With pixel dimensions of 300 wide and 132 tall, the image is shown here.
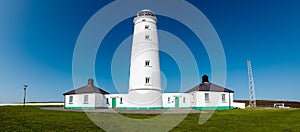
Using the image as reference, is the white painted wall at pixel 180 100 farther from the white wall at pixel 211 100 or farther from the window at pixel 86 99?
the window at pixel 86 99

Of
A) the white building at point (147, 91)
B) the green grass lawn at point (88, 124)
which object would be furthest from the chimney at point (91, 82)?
the green grass lawn at point (88, 124)

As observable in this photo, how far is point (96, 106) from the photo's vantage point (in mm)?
28875

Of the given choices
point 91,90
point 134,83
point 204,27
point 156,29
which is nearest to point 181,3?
point 204,27

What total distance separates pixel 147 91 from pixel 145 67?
245 cm

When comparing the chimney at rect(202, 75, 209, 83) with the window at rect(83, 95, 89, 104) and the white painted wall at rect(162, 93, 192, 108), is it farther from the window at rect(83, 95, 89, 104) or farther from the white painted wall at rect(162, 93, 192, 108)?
the window at rect(83, 95, 89, 104)

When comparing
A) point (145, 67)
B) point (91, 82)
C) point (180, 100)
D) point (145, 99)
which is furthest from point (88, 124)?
point (91, 82)

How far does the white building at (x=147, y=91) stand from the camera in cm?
2486

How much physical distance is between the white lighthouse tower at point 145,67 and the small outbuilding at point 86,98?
5318 millimetres

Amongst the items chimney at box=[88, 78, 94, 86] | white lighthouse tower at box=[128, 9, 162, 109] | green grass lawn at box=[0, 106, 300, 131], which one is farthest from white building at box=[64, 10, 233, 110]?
green grass lawn at box=[0, 106, 300, 131]

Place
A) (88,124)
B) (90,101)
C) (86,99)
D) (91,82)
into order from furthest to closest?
(91,82) → (86,99) → (90,101) → (88,124)

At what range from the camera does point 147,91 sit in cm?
2462

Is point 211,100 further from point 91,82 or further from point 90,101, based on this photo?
point 91,82

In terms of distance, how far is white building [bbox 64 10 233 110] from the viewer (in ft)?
81.6

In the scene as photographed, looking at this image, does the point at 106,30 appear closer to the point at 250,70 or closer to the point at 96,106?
the point at 96,106
